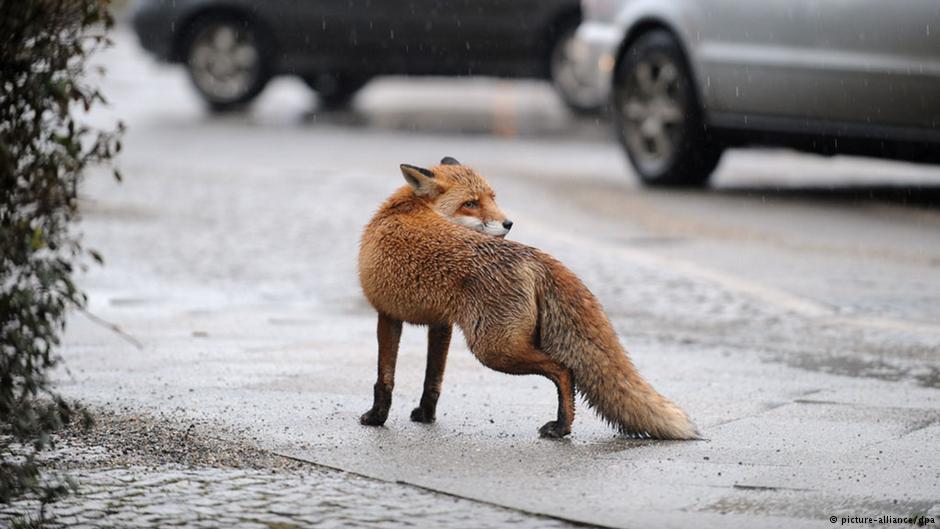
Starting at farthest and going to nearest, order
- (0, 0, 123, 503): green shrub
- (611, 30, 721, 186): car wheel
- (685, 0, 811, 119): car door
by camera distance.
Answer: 1. (611, 30, 721, 186): car wheel
2. (685, 0, 811, 119): car door
3. (0, 0, 123, 503): green shrub

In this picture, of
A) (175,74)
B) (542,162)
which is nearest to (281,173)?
(542,162)

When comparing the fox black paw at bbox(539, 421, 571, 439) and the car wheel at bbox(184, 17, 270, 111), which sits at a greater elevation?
the car wheel at bbox(184, 17, 270, 111)

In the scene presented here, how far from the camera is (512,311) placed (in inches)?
218

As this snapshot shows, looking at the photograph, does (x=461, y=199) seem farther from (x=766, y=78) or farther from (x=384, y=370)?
(x=766, y=78)

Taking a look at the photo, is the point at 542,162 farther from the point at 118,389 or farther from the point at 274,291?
the point at 118,389

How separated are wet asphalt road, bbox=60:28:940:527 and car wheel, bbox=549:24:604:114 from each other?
3.32 metres

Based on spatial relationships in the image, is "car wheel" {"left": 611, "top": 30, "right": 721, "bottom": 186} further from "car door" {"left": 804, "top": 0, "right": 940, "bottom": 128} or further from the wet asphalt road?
"car door" {"left": 804, "top": 0, "right": 940, "bottom": 128}

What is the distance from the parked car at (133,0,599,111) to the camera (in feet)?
63.9

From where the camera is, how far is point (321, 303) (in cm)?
885

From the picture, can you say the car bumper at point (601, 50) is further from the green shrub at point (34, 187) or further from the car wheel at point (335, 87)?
the green shrub at point (34, 187)

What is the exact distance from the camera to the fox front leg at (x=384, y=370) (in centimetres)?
584

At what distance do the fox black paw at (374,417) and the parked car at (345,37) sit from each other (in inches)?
546

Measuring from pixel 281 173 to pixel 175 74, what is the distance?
13109mm

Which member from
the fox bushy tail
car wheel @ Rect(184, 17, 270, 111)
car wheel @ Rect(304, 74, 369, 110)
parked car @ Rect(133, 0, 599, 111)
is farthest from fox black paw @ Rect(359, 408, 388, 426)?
car wheel @ Rect(304, 74, 369, 110)
